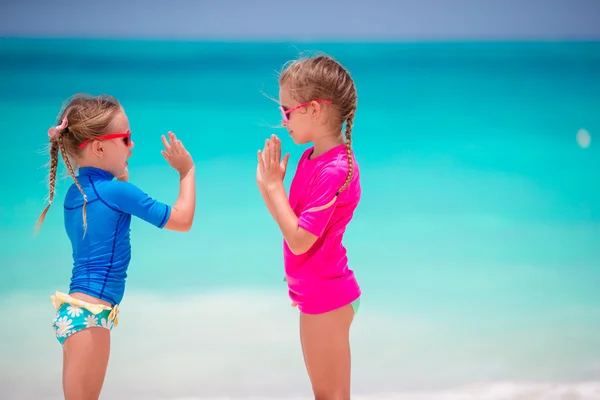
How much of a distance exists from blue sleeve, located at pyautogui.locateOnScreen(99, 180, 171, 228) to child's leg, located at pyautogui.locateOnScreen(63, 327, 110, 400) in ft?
1.16

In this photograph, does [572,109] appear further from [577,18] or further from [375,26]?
[375,26]

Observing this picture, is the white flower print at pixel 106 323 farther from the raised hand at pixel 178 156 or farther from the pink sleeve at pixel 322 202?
the pink sleeve at pixel 322 202

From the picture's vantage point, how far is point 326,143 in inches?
89.7

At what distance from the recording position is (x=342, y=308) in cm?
225

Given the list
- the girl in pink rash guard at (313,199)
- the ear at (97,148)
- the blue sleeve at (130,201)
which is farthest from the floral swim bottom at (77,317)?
the girl in pink rash guard at (313,199)

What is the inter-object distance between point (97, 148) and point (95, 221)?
0.75 ft

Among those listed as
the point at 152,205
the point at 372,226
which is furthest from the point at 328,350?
the point at 372,226

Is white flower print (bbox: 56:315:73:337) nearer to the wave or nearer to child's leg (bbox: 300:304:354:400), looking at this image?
child's leg (bbox: 300:304:354:400)

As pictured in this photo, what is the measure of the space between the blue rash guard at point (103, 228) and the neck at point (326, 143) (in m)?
0.49

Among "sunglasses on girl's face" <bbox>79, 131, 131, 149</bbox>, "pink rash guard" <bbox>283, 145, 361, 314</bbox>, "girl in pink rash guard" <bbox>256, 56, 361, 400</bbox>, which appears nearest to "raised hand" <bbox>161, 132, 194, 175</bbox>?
"sunglasses on girl's face" <bbox>79, 131, 131, 149</bbox>

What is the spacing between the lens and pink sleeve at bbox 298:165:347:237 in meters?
2.12

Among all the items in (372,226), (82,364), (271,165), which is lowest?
(82,364)

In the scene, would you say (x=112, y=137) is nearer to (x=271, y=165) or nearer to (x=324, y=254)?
(x=271, y=165)

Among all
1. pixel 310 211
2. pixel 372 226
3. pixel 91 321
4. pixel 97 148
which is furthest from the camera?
pixel 372 226
